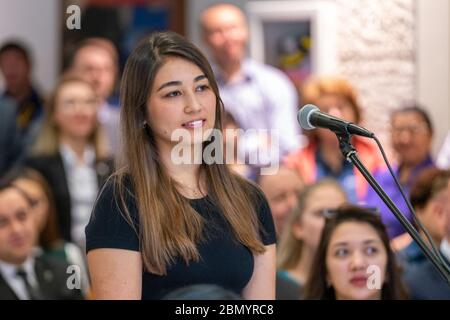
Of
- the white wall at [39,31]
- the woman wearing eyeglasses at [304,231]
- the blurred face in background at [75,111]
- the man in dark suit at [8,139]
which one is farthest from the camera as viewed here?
the white wall at [39,31]

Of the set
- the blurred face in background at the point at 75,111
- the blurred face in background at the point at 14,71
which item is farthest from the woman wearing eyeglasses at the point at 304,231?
the blurred face in background at the point at 14,71

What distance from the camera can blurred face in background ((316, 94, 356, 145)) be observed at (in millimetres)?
3795

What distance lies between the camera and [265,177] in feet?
12.2

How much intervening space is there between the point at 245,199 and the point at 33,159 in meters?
1.86

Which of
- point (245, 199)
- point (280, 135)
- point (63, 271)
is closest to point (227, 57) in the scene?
point (280, 135)

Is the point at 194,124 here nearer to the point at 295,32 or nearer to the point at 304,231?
the point at 304,231

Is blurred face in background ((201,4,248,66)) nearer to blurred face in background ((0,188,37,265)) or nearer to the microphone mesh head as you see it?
blurred face in background ((0,188,37,265))

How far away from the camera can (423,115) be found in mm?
4168

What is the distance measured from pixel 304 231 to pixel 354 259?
1.82 ft

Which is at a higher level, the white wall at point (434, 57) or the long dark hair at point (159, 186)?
the white wall at point (434, 57)

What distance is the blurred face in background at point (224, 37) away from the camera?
4.09m

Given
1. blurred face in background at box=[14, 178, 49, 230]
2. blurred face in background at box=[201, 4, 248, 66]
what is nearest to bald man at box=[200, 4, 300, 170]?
blurred face in background at box=[201, 4, 248, 66]

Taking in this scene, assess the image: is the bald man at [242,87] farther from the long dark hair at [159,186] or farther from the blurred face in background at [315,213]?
the long dark hair at [159,186]
